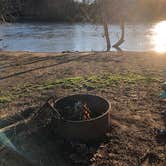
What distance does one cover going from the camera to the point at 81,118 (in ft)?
10.4

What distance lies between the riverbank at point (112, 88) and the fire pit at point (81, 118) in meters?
0.19

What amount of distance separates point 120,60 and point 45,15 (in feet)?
63.7

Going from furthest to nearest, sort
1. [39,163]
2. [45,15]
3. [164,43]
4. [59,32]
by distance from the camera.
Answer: [45,15] < [59,32] < [164,43] < [39,163]

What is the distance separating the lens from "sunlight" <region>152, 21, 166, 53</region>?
13817 mm

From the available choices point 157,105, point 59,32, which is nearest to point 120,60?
point 157,105

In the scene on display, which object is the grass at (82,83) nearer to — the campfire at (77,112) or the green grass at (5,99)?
the green grass at (5,99)

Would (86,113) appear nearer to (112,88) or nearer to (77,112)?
(77,112)

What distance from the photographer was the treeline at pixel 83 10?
1054cm

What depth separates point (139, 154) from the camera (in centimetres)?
287

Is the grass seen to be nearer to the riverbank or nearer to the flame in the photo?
the riverbank

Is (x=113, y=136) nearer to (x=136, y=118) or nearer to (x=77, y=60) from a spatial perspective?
(x=136, y=118)

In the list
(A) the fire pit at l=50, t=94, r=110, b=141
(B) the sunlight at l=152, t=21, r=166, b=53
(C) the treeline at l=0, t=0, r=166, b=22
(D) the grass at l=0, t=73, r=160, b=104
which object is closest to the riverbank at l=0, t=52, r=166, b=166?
(D) the grass at l=0, t=73, r=160, b=104

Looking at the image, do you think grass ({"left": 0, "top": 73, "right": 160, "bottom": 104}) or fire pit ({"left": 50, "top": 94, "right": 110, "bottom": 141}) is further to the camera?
grass ({"left": 0, "top": 73, "right": 160, "bottom": 104})

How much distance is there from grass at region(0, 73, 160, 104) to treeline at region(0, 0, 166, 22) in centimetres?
263
